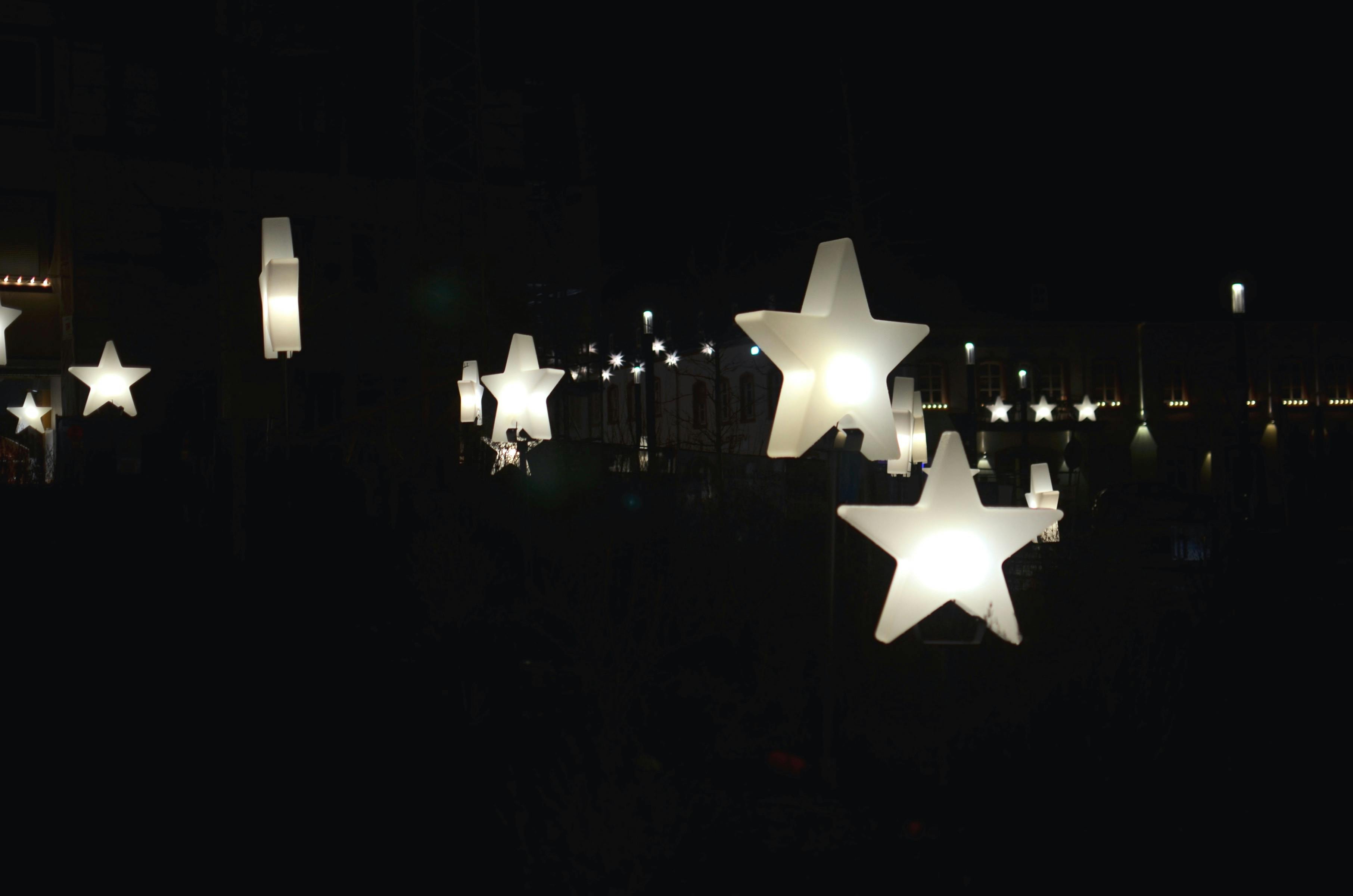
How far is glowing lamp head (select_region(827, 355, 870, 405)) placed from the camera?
502cm

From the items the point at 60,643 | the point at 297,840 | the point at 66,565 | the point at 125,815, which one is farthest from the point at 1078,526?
the point at 66,565

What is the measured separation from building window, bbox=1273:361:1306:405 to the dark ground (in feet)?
115

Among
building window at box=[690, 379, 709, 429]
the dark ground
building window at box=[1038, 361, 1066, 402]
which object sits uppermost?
building window at box=[1038, 361, 1066, 402]

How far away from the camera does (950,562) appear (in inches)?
204

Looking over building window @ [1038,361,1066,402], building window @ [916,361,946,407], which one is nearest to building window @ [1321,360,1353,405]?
building window @ [1038,361,1066,402]

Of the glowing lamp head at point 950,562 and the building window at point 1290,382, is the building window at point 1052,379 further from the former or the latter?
the glowing lamp head at point 950,562

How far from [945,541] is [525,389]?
4.51 metres

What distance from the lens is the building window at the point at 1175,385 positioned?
3912cm

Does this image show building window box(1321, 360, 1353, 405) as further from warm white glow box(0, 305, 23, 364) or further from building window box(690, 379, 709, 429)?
warm white glow box(0, 305, 23, 364)

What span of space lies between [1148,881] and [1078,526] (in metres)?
3.50

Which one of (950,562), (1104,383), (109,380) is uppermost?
(1104,383)

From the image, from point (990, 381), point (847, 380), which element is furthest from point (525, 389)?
point (990, 381)

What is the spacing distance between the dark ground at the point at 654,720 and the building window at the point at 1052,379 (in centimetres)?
3040

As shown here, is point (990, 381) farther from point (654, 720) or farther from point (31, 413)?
point (654, 720)
